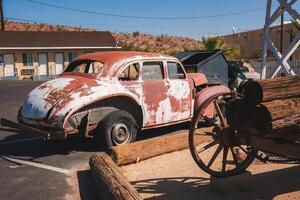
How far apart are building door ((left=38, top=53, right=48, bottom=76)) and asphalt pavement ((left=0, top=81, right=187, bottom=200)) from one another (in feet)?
92.4

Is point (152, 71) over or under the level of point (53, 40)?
under

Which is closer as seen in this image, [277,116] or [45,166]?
[277,116]

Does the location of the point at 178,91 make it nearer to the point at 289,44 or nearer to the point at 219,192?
the point at 219,192

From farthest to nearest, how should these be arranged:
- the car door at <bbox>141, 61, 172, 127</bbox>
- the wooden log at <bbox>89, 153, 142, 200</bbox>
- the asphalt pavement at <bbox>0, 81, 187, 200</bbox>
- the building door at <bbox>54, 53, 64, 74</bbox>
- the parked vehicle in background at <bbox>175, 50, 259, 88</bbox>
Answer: the building door at <bbox>54, 53, 64, 74</bbox> < the parked vehicle in background at <bbox>175, 50, 259, 88</bbox> < the car door at <bbox>141, 61, 172, 127</bbox> < the asphalt pavement at <bbox>0, 81, 187, 200</bbox> < the wooden log at <bbox>89, 153, 142, 200</bbox>

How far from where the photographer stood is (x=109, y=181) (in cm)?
539

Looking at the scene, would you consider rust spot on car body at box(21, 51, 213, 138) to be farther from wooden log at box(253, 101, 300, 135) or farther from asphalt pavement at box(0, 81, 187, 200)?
wooden log at box(253, 101, 300, 135)

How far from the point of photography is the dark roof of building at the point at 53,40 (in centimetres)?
3769

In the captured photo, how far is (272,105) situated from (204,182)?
210 cm

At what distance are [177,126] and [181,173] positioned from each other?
13.0 feet

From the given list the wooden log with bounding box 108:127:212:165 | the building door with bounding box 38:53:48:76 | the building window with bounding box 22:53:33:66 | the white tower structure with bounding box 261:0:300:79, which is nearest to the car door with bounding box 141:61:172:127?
the wooden log with bounding box 108:127:212:165

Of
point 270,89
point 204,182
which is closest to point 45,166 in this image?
point 204,182

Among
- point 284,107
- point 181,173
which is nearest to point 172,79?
point 181,173

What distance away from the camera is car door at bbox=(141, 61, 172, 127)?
8.66 meters

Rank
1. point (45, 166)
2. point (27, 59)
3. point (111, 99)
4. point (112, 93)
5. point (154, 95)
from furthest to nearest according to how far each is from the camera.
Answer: point (27, 59) → point (154, 95) → point (111, 99) → point (112, 93) → point (45, 166)
